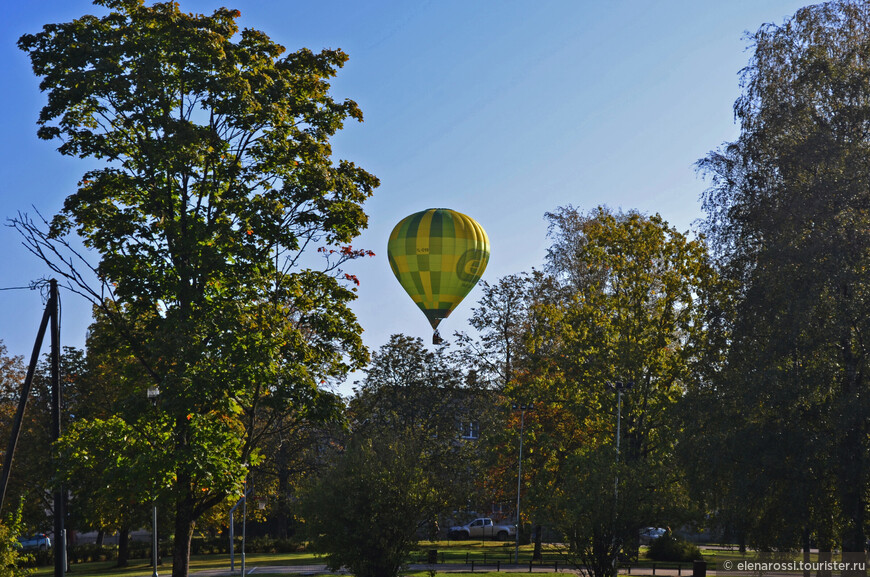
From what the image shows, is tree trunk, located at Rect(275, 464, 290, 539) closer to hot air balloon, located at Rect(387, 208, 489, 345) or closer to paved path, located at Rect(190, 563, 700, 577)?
paved path, located at Rect(190, 563, 700, 577)

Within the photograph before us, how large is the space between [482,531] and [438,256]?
32.0 metres

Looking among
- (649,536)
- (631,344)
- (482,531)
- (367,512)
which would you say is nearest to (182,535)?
(367,512)

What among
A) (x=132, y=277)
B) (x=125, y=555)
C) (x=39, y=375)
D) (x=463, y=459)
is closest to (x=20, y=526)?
(x=132, y=277)

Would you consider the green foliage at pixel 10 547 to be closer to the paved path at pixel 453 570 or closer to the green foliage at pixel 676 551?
the paved path at pixel 453 570

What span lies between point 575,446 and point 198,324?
28.9 meters

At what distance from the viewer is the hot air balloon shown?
→ 151ft

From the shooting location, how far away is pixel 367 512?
2767 centimetres

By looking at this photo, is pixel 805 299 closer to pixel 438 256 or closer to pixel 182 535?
pixel 182 535

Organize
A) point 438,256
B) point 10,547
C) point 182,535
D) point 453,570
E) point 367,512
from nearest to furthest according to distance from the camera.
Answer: point 10,547 < point 182,535 < point 367,512 < point 453,570 < point 438,256

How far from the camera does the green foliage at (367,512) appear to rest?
27.6 metres

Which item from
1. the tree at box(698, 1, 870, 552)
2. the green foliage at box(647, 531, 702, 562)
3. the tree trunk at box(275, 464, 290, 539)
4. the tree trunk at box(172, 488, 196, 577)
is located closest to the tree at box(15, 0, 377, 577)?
the tree trunk at box(172, 488, 196, 577)

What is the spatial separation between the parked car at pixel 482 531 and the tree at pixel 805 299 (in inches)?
1653

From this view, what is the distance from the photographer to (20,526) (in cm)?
1925

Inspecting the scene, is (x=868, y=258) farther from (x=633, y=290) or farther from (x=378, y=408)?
(x=378, y=408)
